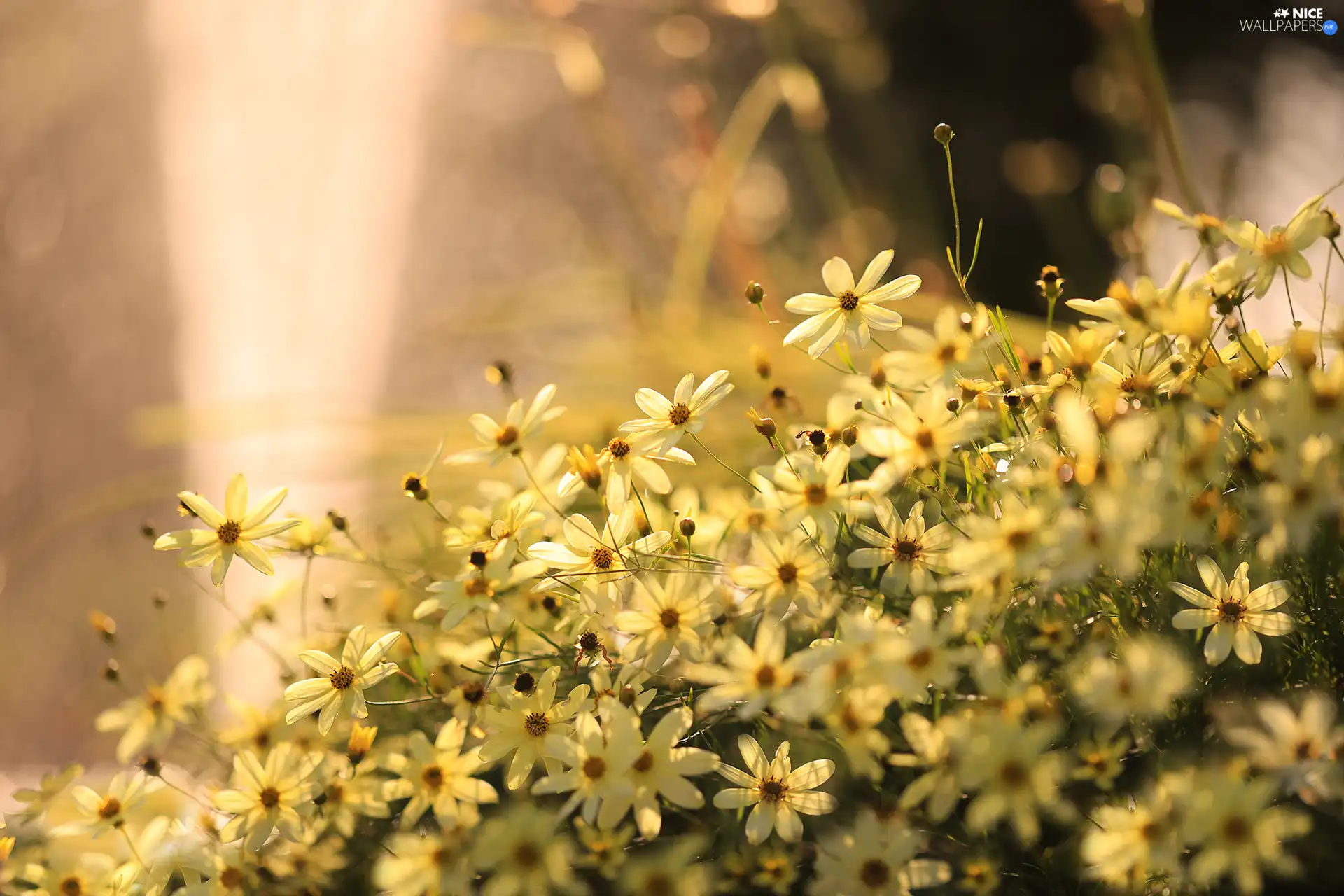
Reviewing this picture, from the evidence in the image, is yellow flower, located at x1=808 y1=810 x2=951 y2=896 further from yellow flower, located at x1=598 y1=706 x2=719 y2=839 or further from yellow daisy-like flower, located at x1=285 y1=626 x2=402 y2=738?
yellow daisy-like flower, located at x1=285 y1=626 x2=402 y2=738

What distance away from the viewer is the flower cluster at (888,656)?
0.23 meters

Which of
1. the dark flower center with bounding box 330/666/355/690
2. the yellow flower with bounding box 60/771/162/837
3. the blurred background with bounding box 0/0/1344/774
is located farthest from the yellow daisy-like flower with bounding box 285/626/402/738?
the blurred background with bounding box 0/0/1344/774

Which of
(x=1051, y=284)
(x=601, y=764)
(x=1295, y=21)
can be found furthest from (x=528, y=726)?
(x=1295, y=21)

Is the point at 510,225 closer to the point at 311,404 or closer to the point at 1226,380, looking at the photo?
the point at 311,404

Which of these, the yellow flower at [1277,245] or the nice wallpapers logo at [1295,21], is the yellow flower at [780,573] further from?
the nice wallpapers logo at [1295,21]

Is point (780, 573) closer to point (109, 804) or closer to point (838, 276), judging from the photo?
point (838, 276)

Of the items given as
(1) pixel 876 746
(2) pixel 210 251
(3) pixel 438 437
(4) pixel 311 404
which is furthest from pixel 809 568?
(2) pixel 210 251

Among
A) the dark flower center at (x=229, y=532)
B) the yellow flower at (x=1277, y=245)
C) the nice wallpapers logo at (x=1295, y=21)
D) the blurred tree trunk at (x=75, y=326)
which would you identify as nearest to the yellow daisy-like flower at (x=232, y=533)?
the dark flower center at (x=229, y=532)

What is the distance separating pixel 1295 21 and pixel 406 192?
1000 mm

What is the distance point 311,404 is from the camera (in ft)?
3.65

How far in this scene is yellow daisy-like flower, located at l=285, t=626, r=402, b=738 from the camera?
309 millimetres

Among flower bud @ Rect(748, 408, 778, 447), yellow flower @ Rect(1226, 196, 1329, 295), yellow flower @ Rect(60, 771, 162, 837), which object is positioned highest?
yellow flower @ Rect(1226, 196, 1329, 295)

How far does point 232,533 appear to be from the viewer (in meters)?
0.35

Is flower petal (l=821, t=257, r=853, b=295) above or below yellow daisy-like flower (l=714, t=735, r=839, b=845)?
above
